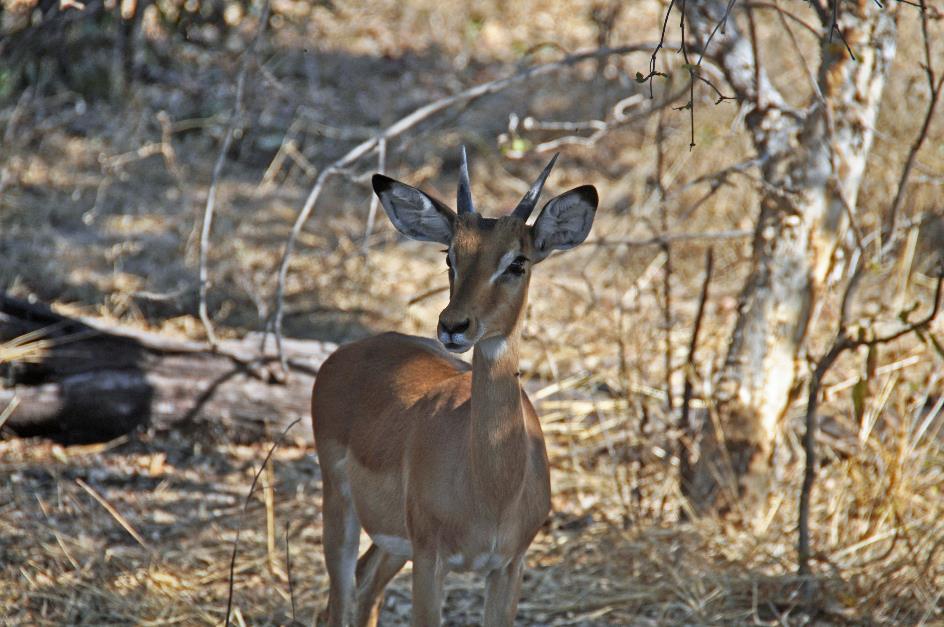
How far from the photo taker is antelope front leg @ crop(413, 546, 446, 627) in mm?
3861

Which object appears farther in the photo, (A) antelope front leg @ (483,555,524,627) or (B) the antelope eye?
(A) antelope front leg @ (483,555,524,627)

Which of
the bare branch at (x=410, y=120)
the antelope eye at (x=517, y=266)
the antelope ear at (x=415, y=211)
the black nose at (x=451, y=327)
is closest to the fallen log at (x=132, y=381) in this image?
the bare branch at (x=410, y=120)

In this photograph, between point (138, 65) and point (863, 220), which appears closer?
point (863, 220)

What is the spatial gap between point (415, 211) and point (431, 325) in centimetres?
406

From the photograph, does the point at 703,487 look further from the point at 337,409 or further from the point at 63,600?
the point at 63,600

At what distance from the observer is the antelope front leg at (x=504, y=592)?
4004mm

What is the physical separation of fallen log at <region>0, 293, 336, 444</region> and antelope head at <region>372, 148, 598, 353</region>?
8.87 feet

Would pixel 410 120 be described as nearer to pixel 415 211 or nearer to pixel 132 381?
pixel 415 211

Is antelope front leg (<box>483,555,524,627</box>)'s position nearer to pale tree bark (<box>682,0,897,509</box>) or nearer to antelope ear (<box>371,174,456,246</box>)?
antelope ear (<box>371,174,456,246</box>)

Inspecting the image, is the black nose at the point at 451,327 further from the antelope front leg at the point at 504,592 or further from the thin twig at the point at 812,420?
the thin twig at the point at 812,420

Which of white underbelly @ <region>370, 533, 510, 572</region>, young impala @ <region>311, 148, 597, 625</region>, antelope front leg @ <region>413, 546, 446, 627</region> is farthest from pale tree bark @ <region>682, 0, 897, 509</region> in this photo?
antelope front leg @ <region>413, 546, 446, 627</region>

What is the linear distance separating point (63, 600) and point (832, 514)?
3.54 metres

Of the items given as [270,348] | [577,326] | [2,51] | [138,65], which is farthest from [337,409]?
[138,65]

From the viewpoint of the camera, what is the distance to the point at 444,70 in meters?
12.1
